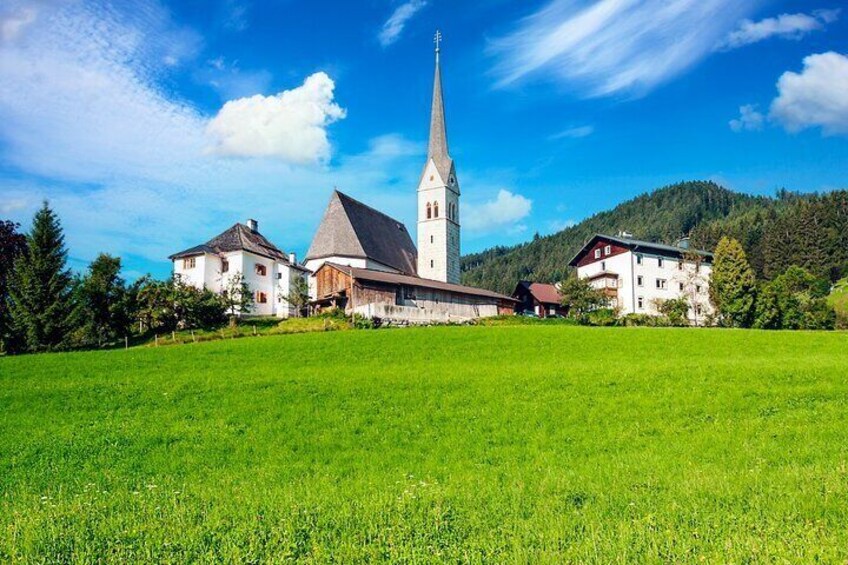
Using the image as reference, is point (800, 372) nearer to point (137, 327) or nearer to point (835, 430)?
point (835, 430)

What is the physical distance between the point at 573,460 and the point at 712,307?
58.7m

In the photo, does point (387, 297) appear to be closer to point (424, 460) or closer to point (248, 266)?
point (248, 266)

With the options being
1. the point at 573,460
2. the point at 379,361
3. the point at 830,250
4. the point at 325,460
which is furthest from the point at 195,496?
the point at 830,250

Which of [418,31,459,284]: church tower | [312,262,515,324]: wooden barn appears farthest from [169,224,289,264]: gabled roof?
[418,31,459,284]: church tower

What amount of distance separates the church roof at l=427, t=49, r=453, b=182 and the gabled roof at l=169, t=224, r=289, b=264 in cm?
2639

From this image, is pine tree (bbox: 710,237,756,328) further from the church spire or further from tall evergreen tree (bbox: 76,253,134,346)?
tall evergreen tree (bbox: 76,253,134,346)

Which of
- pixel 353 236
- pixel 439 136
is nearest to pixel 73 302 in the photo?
pixel 353 236

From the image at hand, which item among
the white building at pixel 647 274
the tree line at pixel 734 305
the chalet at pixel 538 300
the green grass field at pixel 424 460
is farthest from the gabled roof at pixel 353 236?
the green grass field at pixel 424 460

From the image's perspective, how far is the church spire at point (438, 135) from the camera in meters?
77.6

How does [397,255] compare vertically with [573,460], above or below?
above

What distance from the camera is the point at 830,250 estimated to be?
3676 inches

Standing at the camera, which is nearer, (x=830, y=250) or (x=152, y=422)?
(x=152, y=422)

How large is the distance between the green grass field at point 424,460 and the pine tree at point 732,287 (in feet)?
104

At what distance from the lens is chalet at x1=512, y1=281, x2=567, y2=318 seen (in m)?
76.9
